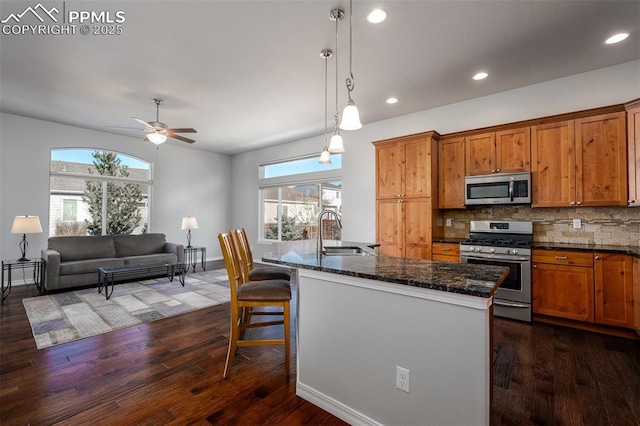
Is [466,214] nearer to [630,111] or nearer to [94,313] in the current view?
[630,111]

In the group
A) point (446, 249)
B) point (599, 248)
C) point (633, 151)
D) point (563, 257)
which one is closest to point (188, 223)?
point (446, 249)

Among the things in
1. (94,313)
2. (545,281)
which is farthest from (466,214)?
(94,313)

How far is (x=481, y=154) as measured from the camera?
385 cm

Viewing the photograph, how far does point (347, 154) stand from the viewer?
5520mm

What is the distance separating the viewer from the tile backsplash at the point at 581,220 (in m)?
3.15

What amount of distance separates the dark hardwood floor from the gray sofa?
1.59 metres

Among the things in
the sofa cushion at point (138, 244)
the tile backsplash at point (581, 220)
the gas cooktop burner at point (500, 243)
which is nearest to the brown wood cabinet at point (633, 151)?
the tile backsplash at point (581, 220)

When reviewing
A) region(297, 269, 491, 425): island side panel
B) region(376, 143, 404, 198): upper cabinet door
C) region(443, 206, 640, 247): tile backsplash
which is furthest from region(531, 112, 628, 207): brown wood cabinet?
region(297, 269, 491, 425): island side panel

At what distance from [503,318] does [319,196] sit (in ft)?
12.9

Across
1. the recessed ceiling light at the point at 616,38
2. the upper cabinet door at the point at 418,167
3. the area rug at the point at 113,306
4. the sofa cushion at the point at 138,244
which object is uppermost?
the recessed ceiling light at the point at 616,38

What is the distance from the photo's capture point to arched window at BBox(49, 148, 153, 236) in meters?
5.31

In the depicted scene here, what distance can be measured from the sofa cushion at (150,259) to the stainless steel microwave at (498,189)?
530cm

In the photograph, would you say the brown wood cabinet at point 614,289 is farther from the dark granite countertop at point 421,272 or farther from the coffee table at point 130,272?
the coffee table at point 130,272

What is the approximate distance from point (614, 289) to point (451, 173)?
6.97ft
